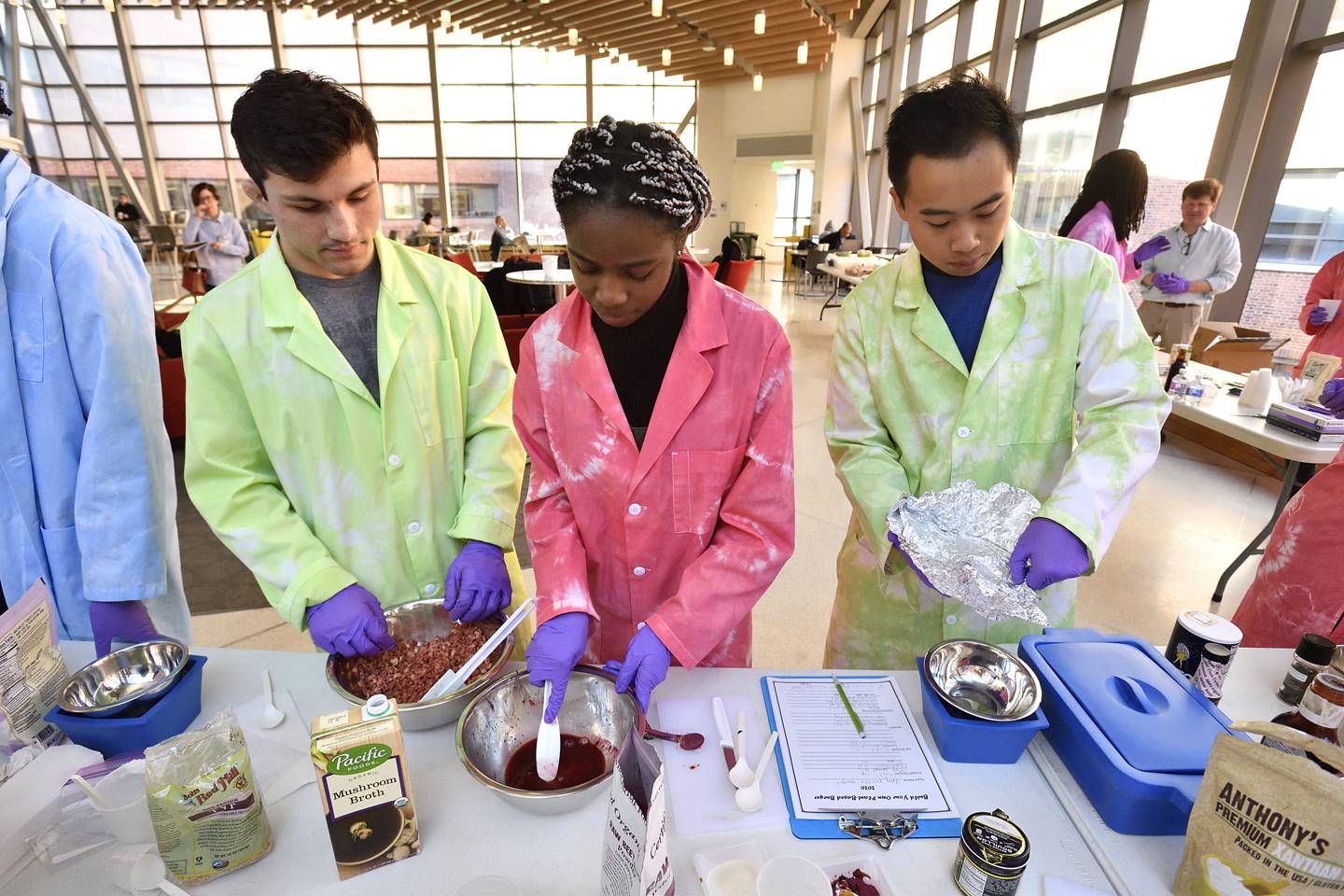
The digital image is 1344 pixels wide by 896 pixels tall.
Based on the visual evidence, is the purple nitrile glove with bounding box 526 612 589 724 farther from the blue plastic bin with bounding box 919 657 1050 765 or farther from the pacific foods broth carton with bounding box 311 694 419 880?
the blue plastic bin with bounding box 919 657 1050 765

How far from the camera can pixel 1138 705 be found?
3.21 feet

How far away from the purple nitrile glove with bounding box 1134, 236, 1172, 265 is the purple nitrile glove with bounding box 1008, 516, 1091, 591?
4635mm

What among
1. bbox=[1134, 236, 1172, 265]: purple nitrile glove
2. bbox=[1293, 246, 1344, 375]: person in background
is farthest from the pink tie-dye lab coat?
bbox=[1134, 236, 1172, 265]: purple nitrile glove

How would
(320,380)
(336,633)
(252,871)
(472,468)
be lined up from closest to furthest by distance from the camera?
(252,871) < (336,633) < (320,380) < (472,468)

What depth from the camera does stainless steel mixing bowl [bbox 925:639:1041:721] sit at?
1.02m

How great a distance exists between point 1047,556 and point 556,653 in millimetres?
827

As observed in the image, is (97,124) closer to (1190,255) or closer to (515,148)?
(515,148)

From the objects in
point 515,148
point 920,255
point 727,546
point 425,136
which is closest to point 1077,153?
point 920,255

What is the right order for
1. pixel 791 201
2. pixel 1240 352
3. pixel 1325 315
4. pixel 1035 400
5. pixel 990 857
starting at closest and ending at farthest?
pixel 990 857
pixel 1035 400
pixel 1325 315
pixel 1240 352
pixel 791 201

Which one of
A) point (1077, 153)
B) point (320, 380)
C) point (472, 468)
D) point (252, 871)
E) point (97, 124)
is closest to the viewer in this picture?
point (252, 871)

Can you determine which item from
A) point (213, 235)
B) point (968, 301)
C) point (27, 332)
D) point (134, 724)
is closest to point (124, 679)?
point (134, 724)

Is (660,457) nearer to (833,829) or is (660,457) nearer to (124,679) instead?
(833,829)

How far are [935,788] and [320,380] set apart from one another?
1235mm

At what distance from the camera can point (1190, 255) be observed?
4480 mm
